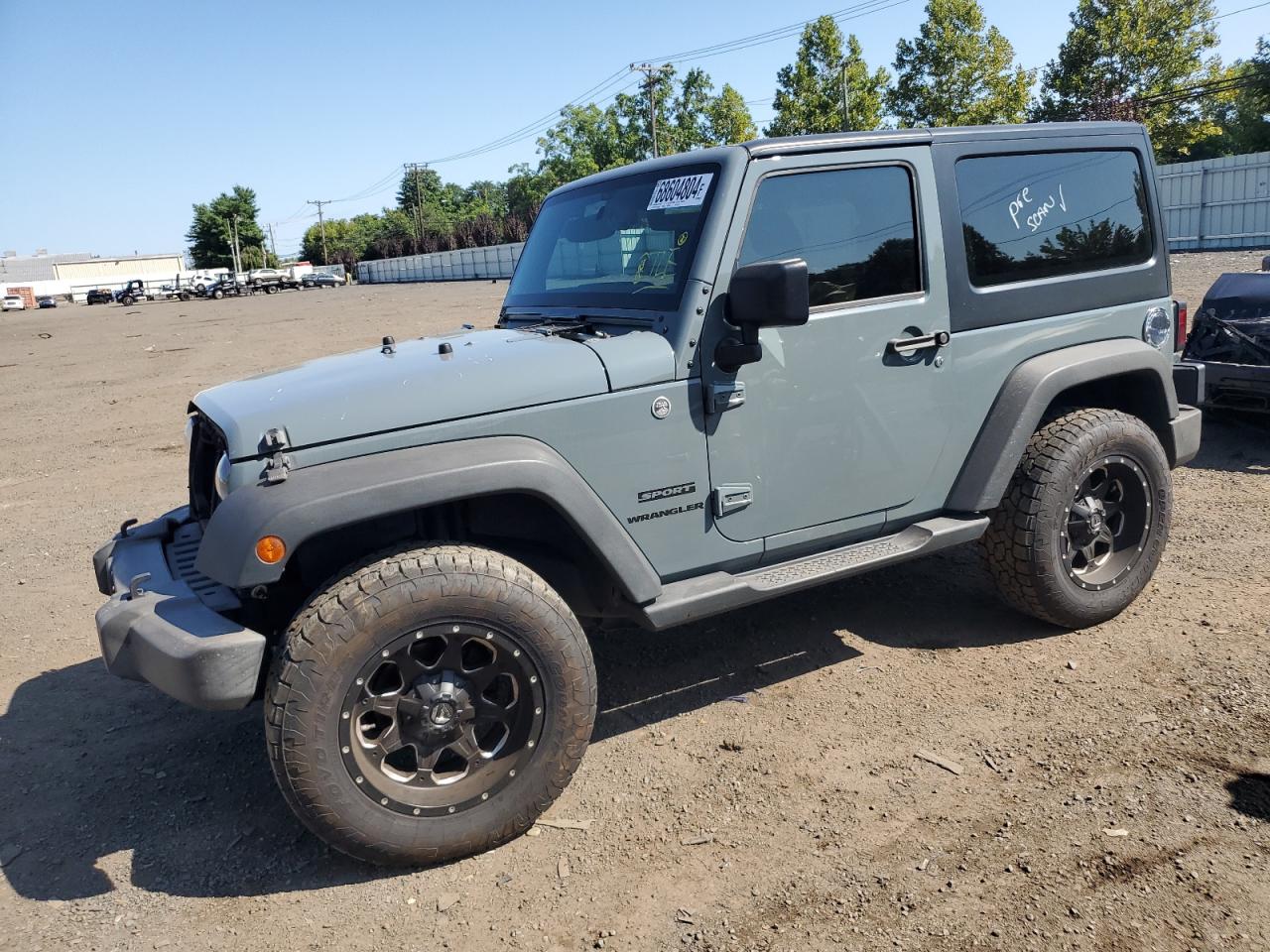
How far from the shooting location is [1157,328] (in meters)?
4.40

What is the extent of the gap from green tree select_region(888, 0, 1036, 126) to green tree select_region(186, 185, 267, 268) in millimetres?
→ 75972

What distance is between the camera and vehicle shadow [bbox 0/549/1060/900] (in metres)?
3.02

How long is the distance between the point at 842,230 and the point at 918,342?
1.72 feet

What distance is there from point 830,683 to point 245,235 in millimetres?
104702

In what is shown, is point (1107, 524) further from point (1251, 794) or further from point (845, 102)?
point (845, 102)

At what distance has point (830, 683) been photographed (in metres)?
3.96

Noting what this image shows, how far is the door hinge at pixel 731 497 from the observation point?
133 inches

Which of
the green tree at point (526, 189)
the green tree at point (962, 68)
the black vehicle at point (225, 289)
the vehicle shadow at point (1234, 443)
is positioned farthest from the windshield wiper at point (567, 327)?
the green tree at point (526, 189)

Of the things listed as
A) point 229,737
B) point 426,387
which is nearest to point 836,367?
point 426,387

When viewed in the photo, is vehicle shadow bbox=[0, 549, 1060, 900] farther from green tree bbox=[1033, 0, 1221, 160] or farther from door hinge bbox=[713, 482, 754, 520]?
green tree bbox=[1033, 0, 1221, 160]

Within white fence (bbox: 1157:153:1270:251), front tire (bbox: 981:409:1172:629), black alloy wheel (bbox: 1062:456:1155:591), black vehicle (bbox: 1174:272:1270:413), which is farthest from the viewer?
white fence (bbox: 1157:153:1270:251)

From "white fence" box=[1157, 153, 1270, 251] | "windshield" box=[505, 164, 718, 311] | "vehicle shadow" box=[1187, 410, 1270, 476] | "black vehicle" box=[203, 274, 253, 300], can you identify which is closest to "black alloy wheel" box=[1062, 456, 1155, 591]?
"windshield" box=[505, 164, 718, 311]

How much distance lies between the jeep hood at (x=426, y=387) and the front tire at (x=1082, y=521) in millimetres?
1802

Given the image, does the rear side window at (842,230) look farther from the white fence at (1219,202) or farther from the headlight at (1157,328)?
the white fence at (1219,202)
